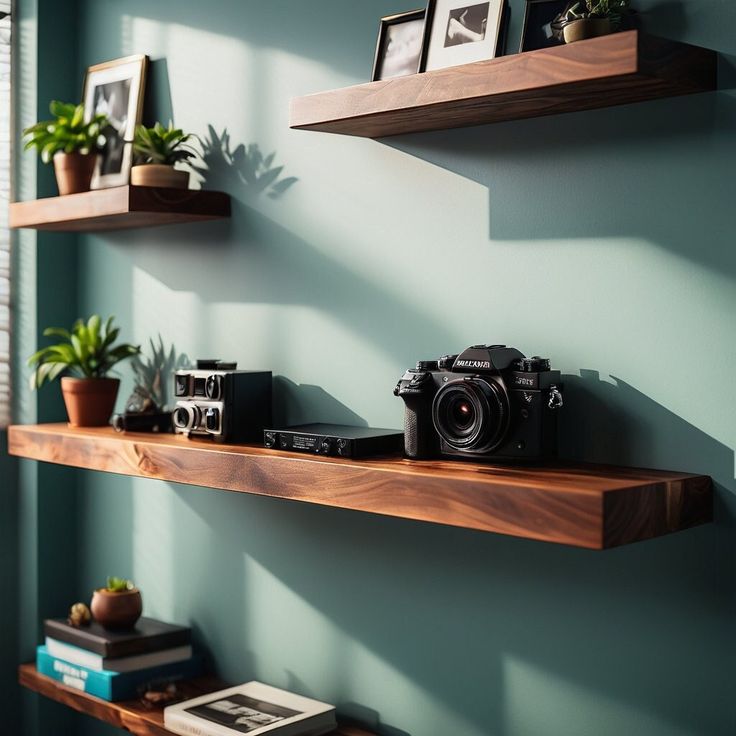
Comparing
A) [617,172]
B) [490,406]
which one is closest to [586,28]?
[617,172]

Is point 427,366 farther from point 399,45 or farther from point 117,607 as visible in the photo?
point 117,607

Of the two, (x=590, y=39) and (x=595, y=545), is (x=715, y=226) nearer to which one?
(x=590, y=39)

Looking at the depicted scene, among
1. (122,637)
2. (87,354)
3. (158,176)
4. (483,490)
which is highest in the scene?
(158,176)

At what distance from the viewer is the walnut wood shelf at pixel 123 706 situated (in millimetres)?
2201

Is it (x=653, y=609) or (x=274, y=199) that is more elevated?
(x=274, y=199)

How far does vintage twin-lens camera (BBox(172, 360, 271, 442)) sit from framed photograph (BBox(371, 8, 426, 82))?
0.69m

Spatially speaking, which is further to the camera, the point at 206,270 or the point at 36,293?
the point at 36,293

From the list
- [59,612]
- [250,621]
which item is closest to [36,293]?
[59,612]

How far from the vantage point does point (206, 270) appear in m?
2.50

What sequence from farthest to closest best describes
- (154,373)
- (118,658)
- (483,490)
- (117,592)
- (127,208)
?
(154,373) → (117,592) → (118,658) → (127,208) → (483,490)

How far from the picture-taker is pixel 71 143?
8.51 ft

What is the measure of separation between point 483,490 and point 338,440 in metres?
0.38

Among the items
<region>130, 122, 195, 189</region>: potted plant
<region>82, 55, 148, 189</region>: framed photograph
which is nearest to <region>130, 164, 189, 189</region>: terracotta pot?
<region>130, 122, 195, 189</region>: potted plant

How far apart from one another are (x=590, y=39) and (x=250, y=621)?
1539mm
